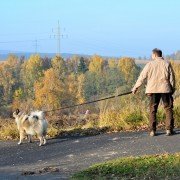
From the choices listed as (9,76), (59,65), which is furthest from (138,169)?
(9,76)

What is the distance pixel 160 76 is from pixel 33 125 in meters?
3.77

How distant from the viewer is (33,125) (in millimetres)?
13672

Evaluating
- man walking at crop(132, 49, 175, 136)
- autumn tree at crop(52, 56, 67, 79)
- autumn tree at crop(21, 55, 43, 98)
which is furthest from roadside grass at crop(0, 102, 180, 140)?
autumn tree at crop(52, 56, 67, 79)

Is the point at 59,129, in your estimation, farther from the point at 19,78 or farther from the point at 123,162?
the point at 19,78

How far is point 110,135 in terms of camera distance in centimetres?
1376

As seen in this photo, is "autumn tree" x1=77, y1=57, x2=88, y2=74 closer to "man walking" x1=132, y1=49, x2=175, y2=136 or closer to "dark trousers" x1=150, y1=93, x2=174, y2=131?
"dark trousers" x1=150, y1=93, x2=174, y2=131

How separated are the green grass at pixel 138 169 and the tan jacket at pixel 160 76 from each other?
3.01 metres

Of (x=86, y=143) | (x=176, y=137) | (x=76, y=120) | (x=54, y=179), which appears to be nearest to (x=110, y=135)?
(x=86, y=143)

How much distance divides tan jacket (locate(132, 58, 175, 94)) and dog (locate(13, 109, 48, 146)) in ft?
9.50

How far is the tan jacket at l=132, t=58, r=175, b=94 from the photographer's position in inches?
480

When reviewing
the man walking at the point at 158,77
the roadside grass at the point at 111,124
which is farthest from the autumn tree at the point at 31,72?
the man walking at the point at 158,77

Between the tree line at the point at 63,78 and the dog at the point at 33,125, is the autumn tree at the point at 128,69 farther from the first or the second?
the dog at the point at 33,125

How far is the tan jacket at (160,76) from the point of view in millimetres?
12188

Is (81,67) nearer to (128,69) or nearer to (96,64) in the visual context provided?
(96,64)
